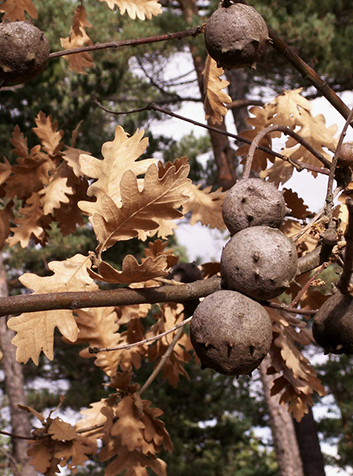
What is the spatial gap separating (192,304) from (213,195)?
0.91 meters

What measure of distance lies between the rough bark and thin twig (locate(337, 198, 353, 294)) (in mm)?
7902

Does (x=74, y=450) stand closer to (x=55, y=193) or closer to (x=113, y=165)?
(x=55, y=193)

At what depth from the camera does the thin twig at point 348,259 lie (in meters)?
0.85

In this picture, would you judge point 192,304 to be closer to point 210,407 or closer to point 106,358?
point 106,358

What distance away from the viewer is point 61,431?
2.01 metres

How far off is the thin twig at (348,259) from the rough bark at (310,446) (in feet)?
25.9

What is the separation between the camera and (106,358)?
7.38 feet

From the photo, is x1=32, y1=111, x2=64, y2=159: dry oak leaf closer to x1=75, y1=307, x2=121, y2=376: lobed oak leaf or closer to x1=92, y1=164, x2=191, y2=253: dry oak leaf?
x1=75, y1=307, x2=121, y2=376: lobed oak leaf

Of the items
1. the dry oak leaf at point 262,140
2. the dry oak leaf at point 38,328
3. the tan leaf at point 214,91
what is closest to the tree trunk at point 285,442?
the dry oak leaf at point 262,140

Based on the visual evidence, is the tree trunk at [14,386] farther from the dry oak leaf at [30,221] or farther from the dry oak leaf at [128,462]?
the dry oak leaf at [128,462]

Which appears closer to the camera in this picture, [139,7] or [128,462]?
[128,462]

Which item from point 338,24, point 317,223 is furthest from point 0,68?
point 338,24

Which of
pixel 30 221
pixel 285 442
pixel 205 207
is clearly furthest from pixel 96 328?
pixel 285 442

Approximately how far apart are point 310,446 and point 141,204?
8.19 metres
